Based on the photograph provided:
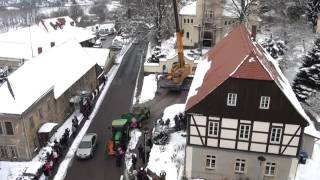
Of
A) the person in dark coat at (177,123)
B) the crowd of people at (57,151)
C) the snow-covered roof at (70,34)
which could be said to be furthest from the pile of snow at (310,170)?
the snow-covered roof at (70,34)

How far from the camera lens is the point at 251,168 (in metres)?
24.1

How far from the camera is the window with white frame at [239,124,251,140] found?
23.3 metres

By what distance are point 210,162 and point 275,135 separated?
175 inches

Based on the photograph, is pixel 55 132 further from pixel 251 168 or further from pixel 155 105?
pixel 251 168

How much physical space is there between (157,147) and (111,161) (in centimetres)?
367

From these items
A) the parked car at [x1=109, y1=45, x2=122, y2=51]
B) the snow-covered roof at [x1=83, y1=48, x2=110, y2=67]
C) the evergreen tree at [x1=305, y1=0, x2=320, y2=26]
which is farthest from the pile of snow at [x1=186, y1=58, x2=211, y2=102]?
the parked car at [x1=109, y1=45, x2=122, y2=51]

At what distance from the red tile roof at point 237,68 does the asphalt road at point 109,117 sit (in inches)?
313

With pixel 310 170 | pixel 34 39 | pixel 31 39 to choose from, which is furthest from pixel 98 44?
pixel 310 170

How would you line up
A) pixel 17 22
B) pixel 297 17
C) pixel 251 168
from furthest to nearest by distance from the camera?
pixel 17 22, pixel 297 17, pixel 251 168

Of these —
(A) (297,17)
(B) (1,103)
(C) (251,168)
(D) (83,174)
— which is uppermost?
(A) (297,17)

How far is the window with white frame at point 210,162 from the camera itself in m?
24.5

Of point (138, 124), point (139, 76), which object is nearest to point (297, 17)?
point (139, 76)

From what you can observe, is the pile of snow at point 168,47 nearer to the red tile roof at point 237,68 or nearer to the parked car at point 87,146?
the red tile roof at point 237,68

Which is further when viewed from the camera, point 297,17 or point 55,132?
point 297,17
